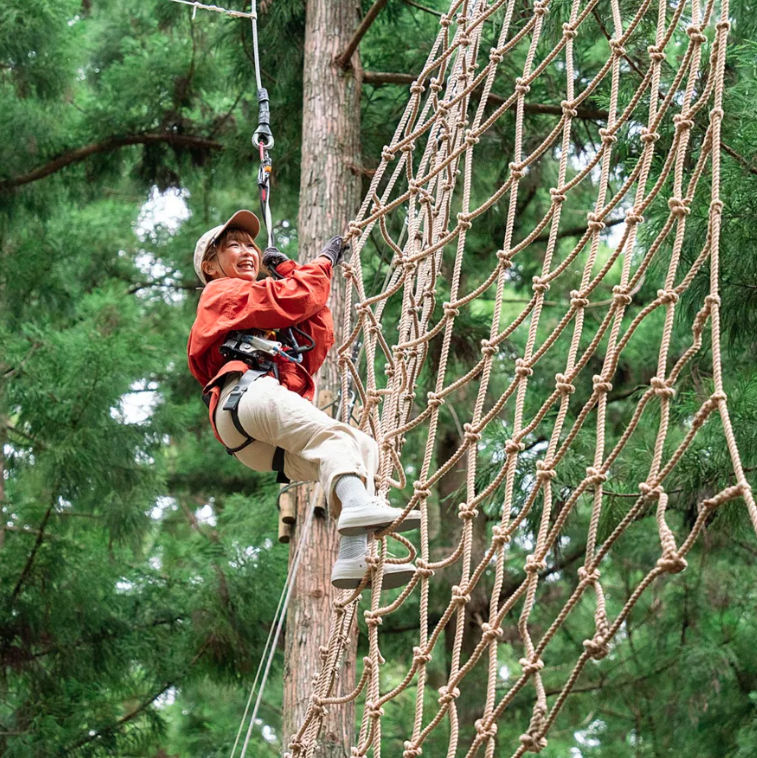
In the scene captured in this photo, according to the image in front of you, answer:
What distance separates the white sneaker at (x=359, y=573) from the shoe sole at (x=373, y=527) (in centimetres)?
6

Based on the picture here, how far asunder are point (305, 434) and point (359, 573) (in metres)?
0.33

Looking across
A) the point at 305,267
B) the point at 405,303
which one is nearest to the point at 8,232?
the point at 405,303

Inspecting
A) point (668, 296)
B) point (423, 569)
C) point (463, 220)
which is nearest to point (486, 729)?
point (423, 569)

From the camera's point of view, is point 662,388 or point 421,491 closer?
point 662,388

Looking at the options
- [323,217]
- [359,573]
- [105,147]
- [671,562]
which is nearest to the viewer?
[671,562]

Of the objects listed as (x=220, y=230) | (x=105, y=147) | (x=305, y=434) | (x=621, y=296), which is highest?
(x=621, y=296)

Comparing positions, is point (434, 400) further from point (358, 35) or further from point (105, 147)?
point (105, 147)

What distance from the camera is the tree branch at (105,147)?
5.90 metres

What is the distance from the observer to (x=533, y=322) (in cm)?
285

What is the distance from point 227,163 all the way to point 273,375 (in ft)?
9.58

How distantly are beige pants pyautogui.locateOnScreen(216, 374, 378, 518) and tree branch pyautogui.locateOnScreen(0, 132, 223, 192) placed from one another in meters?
3.09

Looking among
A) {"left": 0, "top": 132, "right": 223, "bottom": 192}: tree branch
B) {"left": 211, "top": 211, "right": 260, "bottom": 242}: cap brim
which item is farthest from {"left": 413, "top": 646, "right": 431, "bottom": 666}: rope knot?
{"left": 0, "top": 132, "right": 223, "bottom": 192}: tree branch

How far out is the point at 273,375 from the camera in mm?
3059

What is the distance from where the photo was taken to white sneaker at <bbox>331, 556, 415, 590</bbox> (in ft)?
9.46
